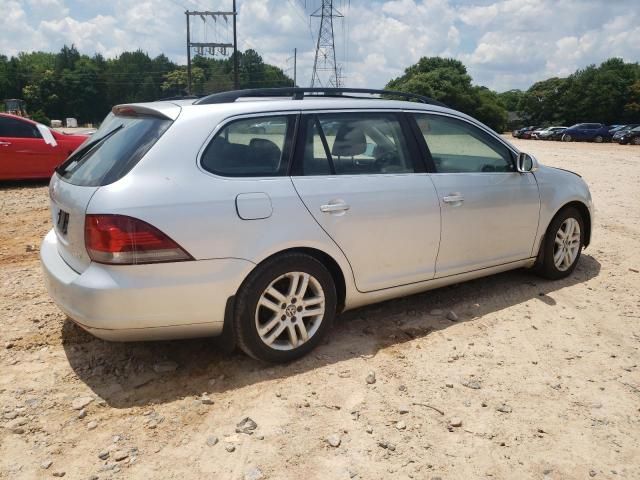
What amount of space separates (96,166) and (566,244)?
4129 mm

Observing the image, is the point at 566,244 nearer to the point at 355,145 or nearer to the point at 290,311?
the point at 355,145

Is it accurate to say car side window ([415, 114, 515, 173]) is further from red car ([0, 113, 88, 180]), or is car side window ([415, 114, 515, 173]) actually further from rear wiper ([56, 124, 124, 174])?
red car ([0, 113, 88, 180])

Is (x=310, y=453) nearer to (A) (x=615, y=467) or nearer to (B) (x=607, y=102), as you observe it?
(A) (x=615, y=467)

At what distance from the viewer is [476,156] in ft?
14.4

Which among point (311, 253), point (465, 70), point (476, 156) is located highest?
point (465, 70)

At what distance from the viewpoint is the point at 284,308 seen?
3.33m

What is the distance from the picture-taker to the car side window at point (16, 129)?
10414 millimetres

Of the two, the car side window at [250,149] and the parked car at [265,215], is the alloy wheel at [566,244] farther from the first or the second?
the car side window at [250,149]

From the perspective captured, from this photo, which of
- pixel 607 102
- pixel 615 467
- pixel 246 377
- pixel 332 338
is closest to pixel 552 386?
pixel 615 467

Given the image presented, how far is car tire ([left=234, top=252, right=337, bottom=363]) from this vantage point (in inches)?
124

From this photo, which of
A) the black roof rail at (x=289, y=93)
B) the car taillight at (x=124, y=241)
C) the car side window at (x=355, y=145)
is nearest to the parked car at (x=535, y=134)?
the black roof rail at (x=289, y=93)

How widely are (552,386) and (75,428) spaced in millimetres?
2715

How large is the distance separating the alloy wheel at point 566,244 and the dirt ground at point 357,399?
0.55 m

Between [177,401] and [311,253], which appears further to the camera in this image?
[311,253]
